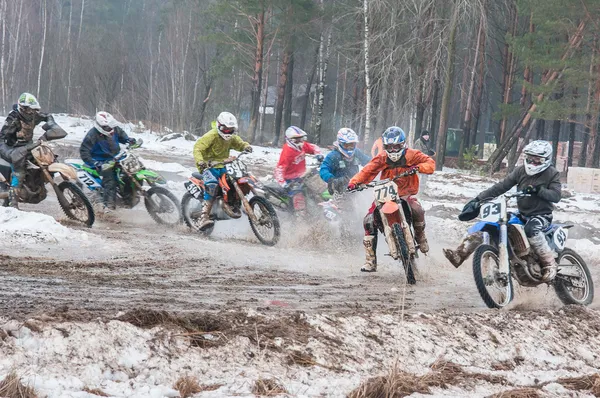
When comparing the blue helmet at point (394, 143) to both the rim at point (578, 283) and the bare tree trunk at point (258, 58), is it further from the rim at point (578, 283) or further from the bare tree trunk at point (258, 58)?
the bare tree trunk at point (258, 58)

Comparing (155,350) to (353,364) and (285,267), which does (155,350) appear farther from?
(285,267)

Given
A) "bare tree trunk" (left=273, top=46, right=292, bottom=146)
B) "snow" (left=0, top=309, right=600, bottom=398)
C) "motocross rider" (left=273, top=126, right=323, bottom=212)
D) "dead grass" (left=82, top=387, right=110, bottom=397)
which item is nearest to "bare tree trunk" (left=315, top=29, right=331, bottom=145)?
"bare tree trunk" (left=273, top=46, right=292, bottom=146)

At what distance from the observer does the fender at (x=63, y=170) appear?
38.7ft

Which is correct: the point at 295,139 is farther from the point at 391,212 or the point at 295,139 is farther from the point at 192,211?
the point at 391,212

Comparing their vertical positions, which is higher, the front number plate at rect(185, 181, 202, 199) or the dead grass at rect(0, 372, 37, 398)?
the front number plate at rect(185, 181, 202, 199)

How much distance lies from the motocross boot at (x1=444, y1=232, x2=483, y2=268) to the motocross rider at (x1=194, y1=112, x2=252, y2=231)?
4594 mm

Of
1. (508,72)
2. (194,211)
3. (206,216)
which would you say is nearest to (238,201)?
(206,216)

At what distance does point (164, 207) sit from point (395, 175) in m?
4.53

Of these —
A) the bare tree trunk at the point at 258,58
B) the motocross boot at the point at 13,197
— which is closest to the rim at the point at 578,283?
the motocross boot at the point at 13,197

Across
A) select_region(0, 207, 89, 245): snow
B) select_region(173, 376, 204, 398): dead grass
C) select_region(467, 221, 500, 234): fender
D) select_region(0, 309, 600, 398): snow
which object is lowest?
select_region(173, 376, 204, 398): dead grass

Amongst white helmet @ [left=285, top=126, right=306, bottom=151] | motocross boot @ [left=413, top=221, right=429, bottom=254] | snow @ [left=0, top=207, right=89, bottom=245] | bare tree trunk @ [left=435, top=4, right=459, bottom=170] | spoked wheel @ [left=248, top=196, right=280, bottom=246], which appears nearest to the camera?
motocross boot @ [left=413, top=221, right=429, bottom=254]

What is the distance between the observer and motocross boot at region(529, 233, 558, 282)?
819 cm

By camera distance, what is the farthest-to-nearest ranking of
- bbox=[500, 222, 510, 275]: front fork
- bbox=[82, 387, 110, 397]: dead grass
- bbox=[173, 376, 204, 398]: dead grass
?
bbox=[500, 222, 510, 275]: front fork
bbox=[173, 376, 204, 398]: dead grass
bbox=[82, 387, 110, 397]: dead grass

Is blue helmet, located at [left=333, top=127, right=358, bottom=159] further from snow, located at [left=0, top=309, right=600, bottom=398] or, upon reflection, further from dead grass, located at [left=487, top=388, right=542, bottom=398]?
dead grass, located at [left=487, top=388, right=542, bottom=398]
